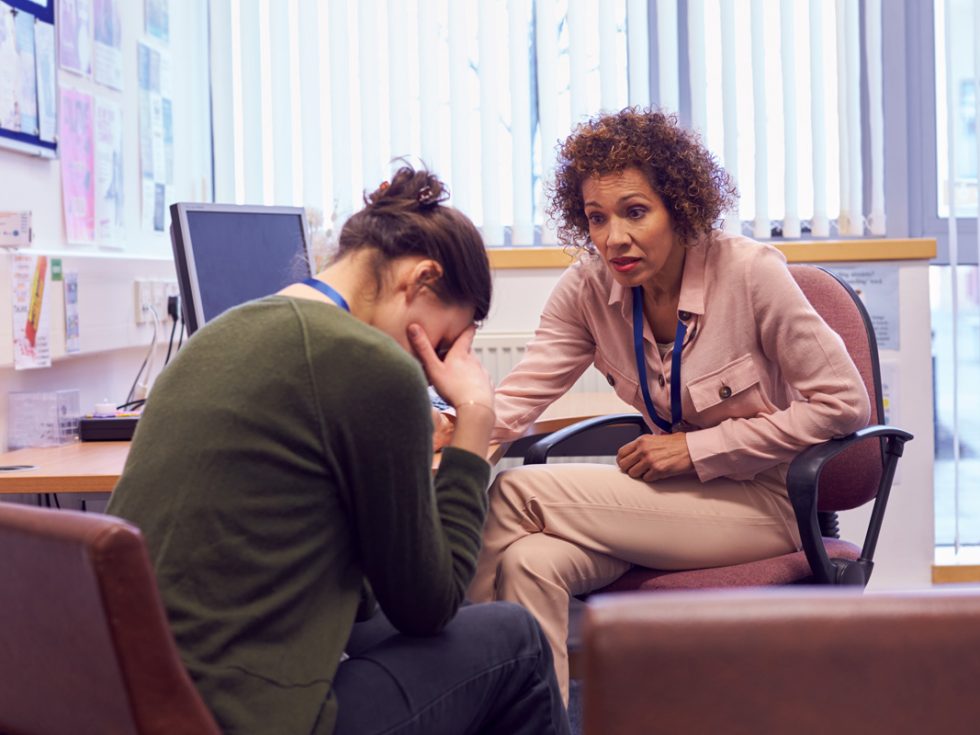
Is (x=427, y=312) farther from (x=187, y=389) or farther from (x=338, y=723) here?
(x=338, y=723)

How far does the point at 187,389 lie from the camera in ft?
3.69

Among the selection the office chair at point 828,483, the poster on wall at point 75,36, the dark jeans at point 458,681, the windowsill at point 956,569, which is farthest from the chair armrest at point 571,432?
the windowsill at point 956,569

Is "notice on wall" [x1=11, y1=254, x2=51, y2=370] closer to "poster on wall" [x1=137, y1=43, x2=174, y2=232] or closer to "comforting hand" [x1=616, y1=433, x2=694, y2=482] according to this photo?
"poster on wall" [x1=137, y1=43, x2=174, y2=232]

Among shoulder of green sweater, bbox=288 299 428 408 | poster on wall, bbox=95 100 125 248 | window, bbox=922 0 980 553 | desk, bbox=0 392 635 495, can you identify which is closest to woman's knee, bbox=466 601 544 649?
shoulder of green sweater, bbox=288 299 428 408

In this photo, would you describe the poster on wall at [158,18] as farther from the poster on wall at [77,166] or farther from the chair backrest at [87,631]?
the chair backrest at [87,631]

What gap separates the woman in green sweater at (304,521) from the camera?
108 cm

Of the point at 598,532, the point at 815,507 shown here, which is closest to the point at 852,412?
the point at 815,507

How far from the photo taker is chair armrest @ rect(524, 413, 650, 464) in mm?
2117

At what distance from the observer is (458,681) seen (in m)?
1.26

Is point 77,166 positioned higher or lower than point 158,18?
lower

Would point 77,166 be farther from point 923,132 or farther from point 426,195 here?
point 923,132

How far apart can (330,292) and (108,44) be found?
5.65 feet

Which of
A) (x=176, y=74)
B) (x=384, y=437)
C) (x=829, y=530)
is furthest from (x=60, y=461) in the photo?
(x=176, y=74)

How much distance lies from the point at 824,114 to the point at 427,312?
2.40 m
